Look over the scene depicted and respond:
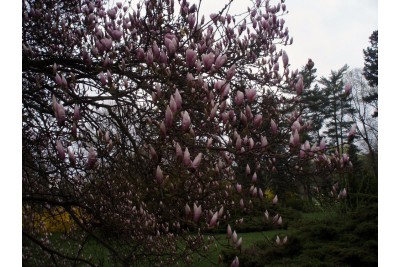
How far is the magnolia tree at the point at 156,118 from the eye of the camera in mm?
2559

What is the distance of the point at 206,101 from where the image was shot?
2.70 meters

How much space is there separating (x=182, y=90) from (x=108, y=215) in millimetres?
2179

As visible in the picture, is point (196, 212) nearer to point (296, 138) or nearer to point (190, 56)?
point (296, 138)

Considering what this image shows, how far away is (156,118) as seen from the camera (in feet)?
9.92

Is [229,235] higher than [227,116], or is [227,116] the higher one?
[227,116]

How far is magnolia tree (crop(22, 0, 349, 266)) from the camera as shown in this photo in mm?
2559

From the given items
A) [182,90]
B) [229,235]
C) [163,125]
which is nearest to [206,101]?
[182,90]

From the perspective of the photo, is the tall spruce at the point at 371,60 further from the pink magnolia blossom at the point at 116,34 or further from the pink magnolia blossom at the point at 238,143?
the pink magnolia blossom at the point at 238,143

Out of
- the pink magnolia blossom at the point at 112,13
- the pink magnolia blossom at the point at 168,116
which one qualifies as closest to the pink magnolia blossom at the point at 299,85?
the pink magnolia blossom at the point at 168,116

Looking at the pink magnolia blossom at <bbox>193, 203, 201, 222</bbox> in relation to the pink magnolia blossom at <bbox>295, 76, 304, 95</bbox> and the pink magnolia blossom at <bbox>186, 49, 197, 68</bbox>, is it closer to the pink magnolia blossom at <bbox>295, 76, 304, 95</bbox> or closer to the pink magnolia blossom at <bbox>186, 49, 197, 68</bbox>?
the pink magnolia blossom at <bbox>186, 49, 197, 68</bbox>

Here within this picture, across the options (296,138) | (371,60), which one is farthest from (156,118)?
(371,60)
